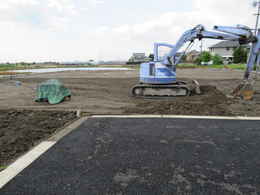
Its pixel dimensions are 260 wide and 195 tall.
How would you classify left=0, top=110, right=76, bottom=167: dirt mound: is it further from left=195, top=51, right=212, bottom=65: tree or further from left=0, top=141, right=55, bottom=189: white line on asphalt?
left=195, top=51, right=212, bottom=65: tree

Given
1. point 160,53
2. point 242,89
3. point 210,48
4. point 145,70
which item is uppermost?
point 210,48

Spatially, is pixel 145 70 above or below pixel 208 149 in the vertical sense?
above

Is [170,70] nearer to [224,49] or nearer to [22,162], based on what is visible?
[22,162]

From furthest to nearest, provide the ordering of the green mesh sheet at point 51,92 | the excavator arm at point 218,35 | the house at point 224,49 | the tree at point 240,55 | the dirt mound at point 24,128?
1. the house at point 224,49
2. the tree at point 240,55
3. the green mesh sheet at point 51,92
4. the excavator arm at point 218,35
5. the dirt mound at point 24,128

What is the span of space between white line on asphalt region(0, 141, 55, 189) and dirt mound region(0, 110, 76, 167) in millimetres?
231

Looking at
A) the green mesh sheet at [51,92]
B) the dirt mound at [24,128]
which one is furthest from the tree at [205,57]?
the dirt mound at [24,128]

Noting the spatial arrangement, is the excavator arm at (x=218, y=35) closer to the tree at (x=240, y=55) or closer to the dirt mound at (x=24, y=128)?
the dirt mound at (x=24, y=128)

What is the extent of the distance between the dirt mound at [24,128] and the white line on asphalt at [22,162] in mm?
231

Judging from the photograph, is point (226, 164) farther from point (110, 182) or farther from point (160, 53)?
point (160, 53)

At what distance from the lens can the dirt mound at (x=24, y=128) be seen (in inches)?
138

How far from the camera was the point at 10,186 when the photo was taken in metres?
2.40

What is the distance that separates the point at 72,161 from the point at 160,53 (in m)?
7.85

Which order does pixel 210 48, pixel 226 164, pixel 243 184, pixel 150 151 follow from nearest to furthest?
pixel 243 184 < pixel 226 164 < pixel 150 151 < pixel 210 48

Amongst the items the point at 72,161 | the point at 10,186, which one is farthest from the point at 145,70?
the point at 10,186
